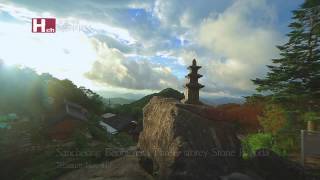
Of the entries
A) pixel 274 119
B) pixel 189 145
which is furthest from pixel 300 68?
pixel 189 145

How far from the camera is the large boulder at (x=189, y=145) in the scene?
9727 mm

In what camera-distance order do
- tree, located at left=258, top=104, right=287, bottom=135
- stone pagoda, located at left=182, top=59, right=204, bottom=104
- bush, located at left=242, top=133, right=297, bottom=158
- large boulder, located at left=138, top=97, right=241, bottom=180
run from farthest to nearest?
stone pagoda, located at left=182, top=59, right=204, bottom=104
tree, located at left=258, top=104, right=287, bottom=135
bush, located at left=242, top=133, right=297, bottom=158
large boulder, located at left=138, top=97, right=241, bottom=180

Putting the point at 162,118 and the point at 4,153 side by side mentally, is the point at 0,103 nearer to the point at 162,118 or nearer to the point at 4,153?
the point at 4,153

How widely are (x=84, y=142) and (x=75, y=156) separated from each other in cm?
186

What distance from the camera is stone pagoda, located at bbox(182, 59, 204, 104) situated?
23469 millimetres

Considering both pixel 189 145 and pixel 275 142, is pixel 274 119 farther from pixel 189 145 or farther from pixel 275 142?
pixel 189 145

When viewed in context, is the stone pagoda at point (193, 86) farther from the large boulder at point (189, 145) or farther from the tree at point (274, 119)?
the large boulder at point (189, 145)

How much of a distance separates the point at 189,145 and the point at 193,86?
541 inches

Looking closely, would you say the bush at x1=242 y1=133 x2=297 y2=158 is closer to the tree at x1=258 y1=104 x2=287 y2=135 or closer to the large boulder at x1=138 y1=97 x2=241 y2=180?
the tree at x1=258 y1=104 x2=287 y2=135

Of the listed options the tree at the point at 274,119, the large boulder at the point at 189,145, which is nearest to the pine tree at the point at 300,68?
the tree at the point at 274,119

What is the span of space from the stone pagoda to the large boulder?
37.8 feet

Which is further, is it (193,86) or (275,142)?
(193,86)

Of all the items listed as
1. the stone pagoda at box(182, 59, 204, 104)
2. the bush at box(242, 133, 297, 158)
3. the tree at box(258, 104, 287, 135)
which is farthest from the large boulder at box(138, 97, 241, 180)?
the tree at box(258, 104, 287, 135)

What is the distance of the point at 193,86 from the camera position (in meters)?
23.5
